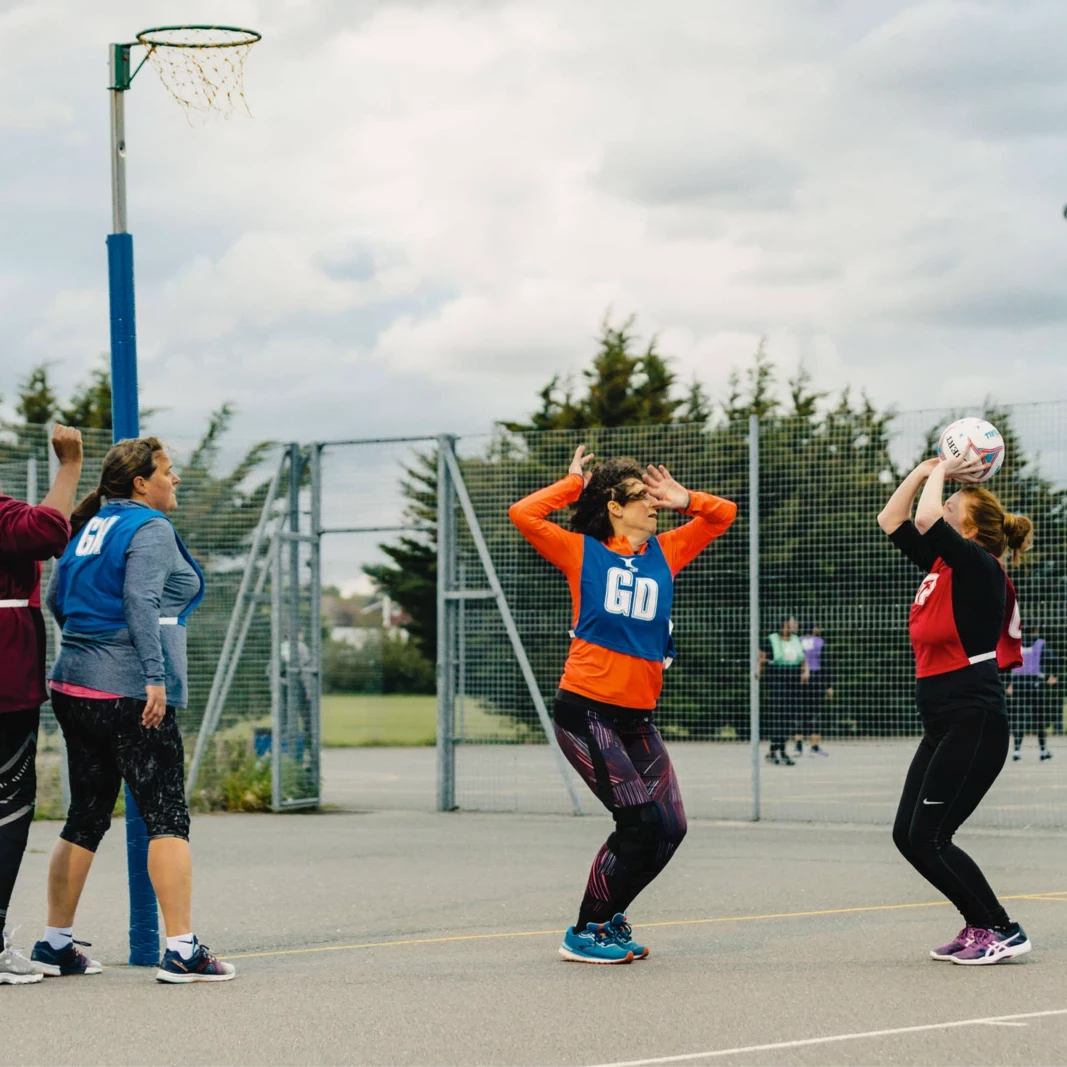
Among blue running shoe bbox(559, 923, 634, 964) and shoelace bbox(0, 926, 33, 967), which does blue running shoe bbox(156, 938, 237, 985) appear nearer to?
shoelace bbox(0, 926, 33, 967)

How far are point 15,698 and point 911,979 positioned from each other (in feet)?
11.5

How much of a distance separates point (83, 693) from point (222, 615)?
26.9 ft

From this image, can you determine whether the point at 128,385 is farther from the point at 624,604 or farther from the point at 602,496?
the point at 624,604

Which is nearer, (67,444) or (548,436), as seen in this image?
(67,444)

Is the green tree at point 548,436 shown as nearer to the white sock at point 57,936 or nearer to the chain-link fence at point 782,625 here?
the chain-link fence at point 782,625

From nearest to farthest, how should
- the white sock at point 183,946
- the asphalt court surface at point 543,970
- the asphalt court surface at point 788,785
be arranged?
the asphalt court surface at point 543,970
the white sock at point 183,946
the asphalt court surface at point 788,785

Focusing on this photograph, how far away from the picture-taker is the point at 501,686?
47.3 feet

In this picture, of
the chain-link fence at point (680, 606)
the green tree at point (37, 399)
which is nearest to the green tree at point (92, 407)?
the green tree at point (37, 399)

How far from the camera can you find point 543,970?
7.03 m

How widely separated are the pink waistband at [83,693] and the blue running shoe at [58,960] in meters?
0.98

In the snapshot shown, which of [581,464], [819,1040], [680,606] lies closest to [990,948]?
[819,1040]

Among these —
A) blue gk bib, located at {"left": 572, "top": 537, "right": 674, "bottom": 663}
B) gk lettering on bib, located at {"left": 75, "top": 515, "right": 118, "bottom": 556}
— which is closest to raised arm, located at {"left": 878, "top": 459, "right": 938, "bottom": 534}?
blue gk bib, located at {"left": 572, "top": 537, "right": 674, "bottom": 663}

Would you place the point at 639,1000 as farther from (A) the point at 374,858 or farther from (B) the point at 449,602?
(B) the point at 449,602

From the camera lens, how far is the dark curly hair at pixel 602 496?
7.50m
